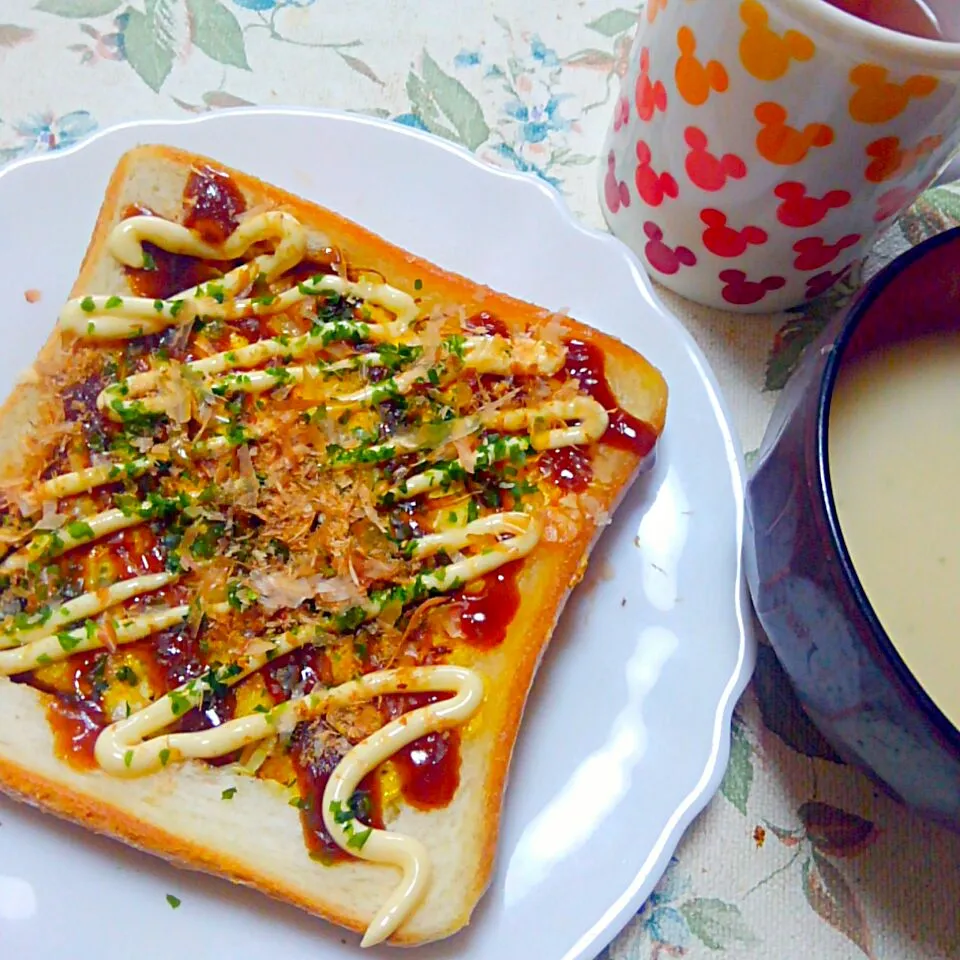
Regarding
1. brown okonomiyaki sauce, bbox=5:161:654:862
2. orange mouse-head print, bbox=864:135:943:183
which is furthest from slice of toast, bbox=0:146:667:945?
orange mouse-head print, bbox=864:135:943:183

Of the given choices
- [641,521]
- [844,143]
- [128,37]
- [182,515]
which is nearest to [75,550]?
[182,515]

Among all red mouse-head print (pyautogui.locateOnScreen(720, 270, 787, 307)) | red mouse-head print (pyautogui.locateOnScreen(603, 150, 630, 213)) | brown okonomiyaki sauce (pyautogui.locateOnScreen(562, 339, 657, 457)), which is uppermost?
red mouse-head print (pyautogui.locateOnScreen(603, 150, 630, 213))

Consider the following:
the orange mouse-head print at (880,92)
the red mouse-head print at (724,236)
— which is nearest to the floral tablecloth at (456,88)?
the red mouse-head print at (724,236)

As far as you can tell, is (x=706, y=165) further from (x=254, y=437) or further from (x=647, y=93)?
(x=254, y=437)

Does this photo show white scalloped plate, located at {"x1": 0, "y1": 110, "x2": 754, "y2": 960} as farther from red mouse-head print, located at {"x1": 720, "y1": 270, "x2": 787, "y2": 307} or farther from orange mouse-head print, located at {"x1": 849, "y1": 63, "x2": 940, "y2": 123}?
orange mouse-head print, located at {"x1": 849, "y1": 63, "x2": 940, "y2": 123}

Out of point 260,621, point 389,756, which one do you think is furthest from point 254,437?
point 389,756

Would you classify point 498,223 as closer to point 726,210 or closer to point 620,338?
point 620,338
